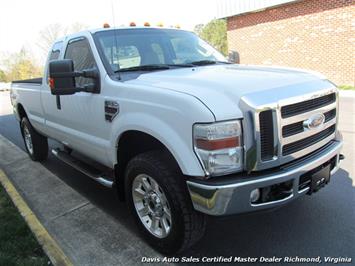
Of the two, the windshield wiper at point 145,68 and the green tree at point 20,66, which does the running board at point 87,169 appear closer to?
the windshield wiper at point 145,68

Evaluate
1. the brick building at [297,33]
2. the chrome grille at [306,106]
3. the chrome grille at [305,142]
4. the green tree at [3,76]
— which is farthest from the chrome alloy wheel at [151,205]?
the green tree at [3,76]

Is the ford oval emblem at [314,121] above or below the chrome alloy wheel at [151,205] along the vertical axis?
above

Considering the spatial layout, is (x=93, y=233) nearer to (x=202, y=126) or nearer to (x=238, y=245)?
(x=238, y=245)

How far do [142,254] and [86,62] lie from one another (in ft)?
6.91

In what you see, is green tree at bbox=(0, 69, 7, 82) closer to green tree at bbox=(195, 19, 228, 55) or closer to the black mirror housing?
green tree at bbox=(195, 19, 228, 55)

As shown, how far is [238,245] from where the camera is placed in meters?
3.18

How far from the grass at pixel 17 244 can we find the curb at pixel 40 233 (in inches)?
1.6

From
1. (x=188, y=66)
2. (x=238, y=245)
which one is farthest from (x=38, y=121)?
(x=238, y=245)

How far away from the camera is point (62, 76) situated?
3213 mm

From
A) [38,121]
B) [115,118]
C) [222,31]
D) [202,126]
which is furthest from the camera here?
[222,31]

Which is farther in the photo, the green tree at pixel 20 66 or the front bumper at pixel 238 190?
the green tree at pixel 20 66

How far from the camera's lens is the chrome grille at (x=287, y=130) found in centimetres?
244

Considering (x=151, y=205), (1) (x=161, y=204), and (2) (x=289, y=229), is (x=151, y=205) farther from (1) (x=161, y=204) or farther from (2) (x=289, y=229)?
(2) (x=289, y=229)

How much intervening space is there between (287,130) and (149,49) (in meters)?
1.93
